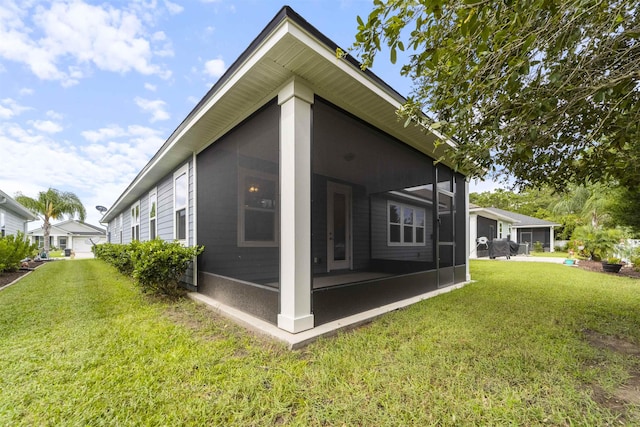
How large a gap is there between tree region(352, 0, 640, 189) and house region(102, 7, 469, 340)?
0.83 metres

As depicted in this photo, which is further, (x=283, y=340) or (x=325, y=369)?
(x=283, y=340)

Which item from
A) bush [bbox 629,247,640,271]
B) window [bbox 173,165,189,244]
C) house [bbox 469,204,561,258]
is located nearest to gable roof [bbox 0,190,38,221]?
window [bbox 173,165,189,244]

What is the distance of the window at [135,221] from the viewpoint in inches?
379

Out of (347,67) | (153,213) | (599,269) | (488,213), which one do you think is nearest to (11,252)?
(153,213)

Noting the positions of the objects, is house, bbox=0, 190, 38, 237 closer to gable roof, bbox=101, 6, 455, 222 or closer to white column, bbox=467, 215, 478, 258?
gable roof, bbox=101, 6, 455, 222

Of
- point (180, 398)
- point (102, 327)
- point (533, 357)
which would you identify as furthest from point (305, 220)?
point (102, 327)

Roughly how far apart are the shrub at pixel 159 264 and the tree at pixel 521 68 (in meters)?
3.94

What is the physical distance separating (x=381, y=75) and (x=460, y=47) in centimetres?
137

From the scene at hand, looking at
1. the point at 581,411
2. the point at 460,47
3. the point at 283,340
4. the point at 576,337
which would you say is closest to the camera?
the point at 581,411

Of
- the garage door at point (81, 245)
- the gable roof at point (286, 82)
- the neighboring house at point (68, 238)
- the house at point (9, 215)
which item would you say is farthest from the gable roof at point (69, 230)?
the gable roof at point (286, 82)

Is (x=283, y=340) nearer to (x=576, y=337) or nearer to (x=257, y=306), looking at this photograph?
(x=257, y=306)

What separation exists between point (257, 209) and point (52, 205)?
2356 centimetres

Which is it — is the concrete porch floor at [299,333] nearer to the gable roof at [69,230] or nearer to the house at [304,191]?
the house at [304,191]

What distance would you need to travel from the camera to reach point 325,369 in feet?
7.17
